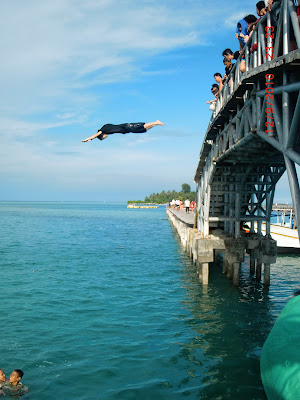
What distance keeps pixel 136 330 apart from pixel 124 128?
680cm

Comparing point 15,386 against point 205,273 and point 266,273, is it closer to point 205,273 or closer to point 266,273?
point 205,273

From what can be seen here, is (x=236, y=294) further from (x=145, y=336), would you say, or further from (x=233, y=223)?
(x=145, y=336)

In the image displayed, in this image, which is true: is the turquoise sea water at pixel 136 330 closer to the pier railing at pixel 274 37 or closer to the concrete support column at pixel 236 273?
the concrete support column at pixel 236 273

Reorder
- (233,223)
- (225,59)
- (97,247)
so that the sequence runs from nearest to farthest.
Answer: (225,59), (233,223), (97,247)

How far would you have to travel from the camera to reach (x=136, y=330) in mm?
13688

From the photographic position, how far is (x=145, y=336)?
1309cm

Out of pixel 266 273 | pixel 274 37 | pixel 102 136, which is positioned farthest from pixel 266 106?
pixel 266 273

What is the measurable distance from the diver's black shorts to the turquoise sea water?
6696mm

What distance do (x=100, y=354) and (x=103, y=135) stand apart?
6.73 meters

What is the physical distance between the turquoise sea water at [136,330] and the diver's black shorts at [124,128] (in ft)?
22.0

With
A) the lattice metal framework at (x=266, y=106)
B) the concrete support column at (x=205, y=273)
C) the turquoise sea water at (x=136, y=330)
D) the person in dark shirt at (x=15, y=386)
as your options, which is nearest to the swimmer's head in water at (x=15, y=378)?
the person in dark shirt at (x=15, y=386)

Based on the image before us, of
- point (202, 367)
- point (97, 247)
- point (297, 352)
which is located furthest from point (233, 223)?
point (97, 247)

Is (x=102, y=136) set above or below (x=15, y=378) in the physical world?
above

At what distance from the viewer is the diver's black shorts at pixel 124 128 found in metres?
13.1
